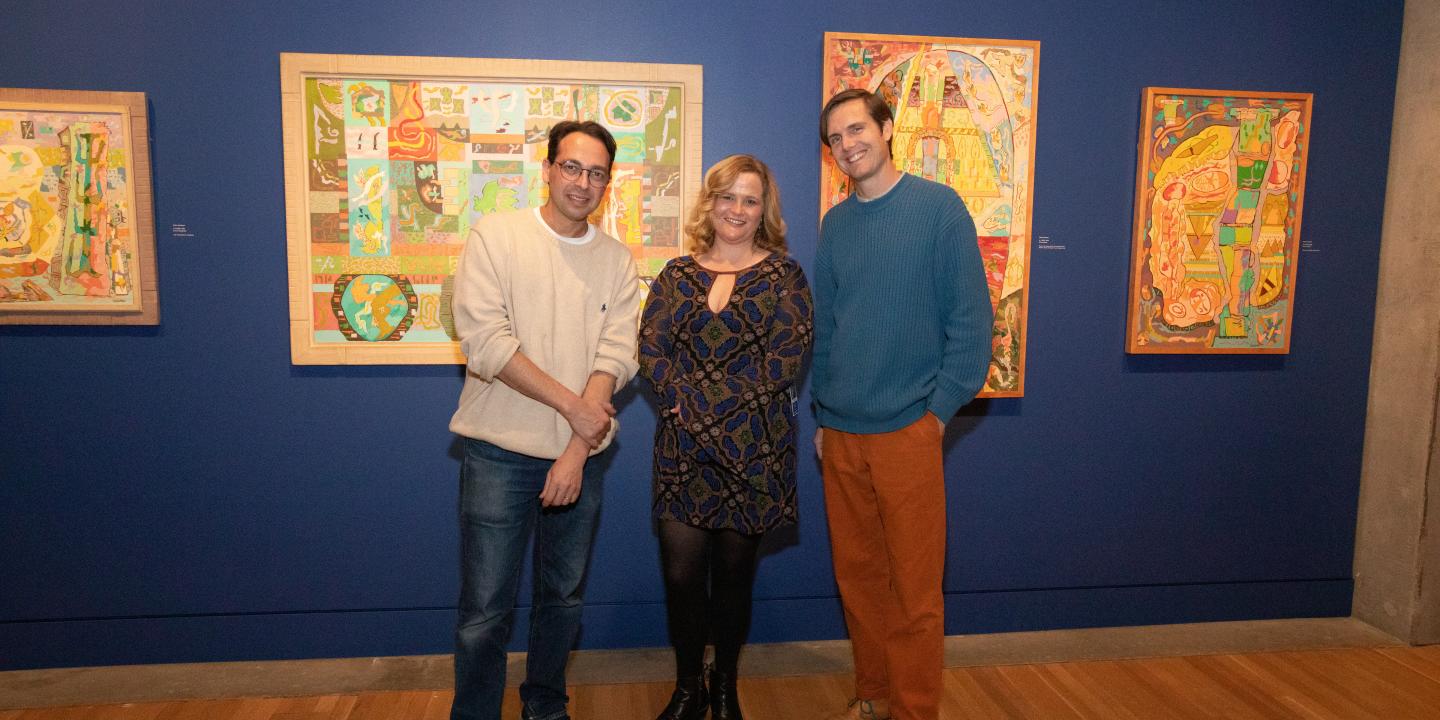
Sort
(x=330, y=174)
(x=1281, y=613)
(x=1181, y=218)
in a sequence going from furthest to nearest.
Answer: (x=1281, y=613), (x=1181, y=218), (x=330, y=174)

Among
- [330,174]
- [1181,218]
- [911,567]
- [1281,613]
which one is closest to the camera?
[911,567]

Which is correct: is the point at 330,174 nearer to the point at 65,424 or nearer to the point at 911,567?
the point at 65,424

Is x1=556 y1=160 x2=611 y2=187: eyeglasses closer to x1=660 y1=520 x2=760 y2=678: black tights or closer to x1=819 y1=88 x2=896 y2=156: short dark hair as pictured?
x1=819 y1=88 x2=896 y2=156: short dark hair

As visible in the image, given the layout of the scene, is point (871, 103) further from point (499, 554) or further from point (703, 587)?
point (499, 554)

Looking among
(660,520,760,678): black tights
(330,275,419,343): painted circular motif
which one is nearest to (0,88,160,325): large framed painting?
(330,275,419,343): painted circular motif

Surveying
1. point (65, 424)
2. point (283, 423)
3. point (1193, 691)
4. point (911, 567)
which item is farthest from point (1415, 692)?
point (65, 424)

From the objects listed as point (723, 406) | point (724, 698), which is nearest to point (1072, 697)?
point (724, 698)

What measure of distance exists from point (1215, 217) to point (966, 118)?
102 cm

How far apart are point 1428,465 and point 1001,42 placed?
7.35 feet

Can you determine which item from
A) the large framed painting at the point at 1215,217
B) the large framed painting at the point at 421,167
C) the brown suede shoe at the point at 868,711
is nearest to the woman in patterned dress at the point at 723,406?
the brown suede shoe at the point at 868,711

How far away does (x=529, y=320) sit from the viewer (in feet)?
6.50

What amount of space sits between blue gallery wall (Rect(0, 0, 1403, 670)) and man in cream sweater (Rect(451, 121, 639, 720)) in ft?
2.40

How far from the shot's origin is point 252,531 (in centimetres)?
268

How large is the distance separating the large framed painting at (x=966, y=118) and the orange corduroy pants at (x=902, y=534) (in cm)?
95
